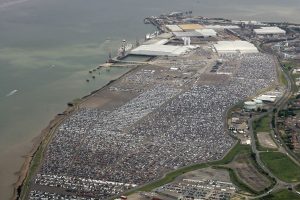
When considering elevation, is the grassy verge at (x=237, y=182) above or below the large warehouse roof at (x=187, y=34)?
below

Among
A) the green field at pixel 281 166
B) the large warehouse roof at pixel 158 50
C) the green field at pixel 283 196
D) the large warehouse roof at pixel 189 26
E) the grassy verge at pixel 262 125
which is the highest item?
the large warehouse roof at pixel 189 26

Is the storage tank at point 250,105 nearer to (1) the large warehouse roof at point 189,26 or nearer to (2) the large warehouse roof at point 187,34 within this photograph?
(2) the large warehouse roof at point 187,34

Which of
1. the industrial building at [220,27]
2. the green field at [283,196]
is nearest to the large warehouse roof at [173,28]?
the industrial building at [220,27]

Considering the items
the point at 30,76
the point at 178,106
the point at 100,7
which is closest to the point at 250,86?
the point at 178,106

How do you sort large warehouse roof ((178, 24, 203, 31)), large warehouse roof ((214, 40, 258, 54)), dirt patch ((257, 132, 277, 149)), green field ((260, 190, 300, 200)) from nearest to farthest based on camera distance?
green field ((260, 190, 300, 200)) → dirt patch ((257, 132, 277, 149)) → large warehouse roof ((214, 40, 258, 54)) → large warehouse roof ((178, 24, 203, 31))

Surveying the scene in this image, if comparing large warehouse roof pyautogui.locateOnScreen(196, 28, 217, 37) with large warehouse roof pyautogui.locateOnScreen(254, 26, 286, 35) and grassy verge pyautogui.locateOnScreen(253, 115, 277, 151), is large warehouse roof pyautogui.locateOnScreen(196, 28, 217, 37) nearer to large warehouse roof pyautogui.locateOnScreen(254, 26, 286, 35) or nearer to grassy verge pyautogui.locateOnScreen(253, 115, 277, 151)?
large warehouse roof pyautogui.locateOnScreen(254, 26, 286, 35)

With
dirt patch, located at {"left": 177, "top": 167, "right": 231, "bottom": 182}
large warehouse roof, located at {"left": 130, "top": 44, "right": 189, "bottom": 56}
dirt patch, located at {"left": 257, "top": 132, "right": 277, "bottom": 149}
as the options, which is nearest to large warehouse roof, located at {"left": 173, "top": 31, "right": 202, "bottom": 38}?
large warehouse roof, located at {"left": 130, "top": 44, "right": 189, "bottom": 56}

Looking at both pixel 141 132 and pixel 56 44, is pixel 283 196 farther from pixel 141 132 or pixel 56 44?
pixel 56 44
